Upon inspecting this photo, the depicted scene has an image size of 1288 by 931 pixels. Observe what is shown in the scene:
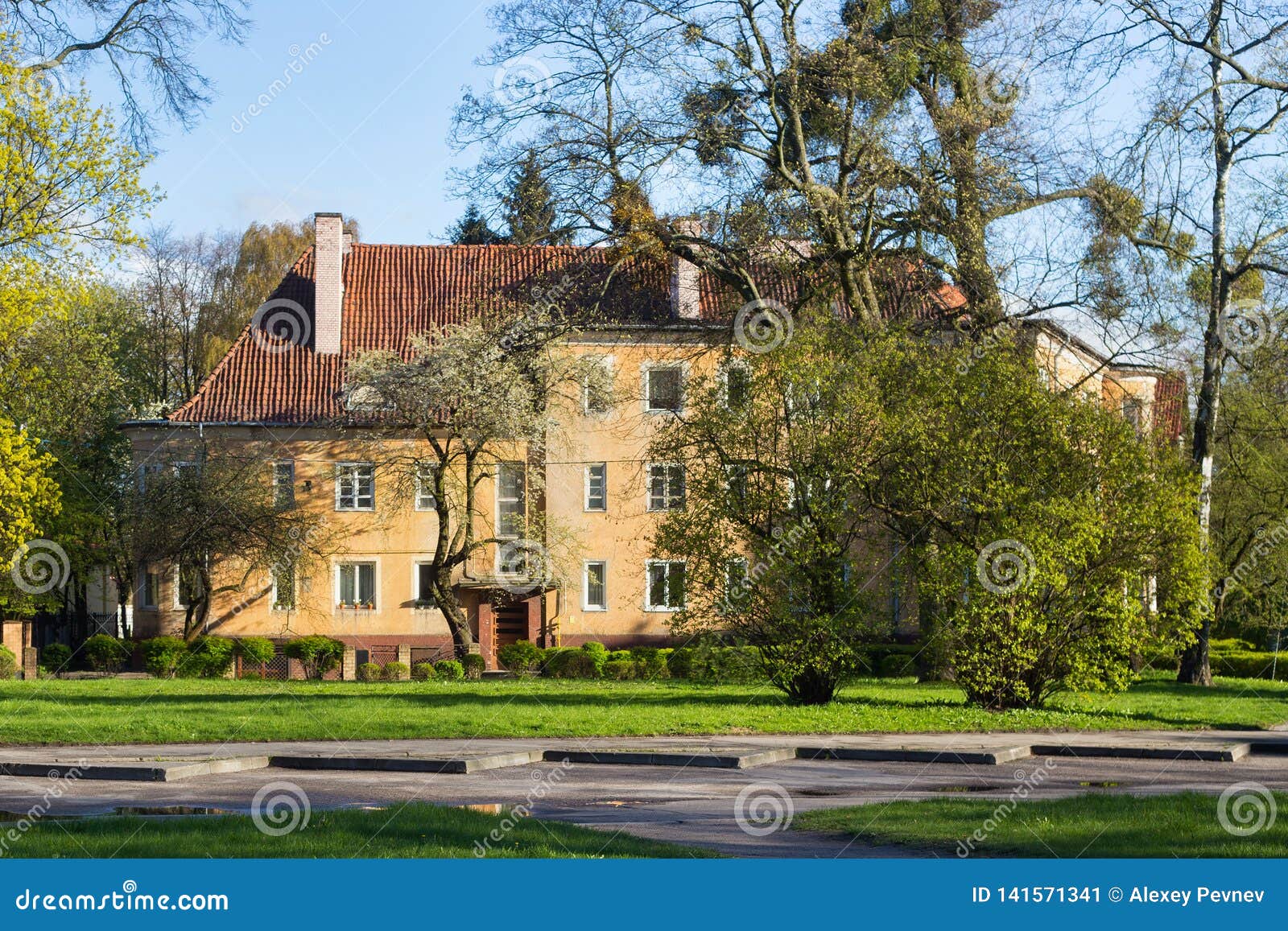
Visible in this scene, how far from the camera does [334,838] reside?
9.94 m

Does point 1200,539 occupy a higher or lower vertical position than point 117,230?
lower

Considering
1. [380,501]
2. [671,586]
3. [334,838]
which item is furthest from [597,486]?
[334,838]

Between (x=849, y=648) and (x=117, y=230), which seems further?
(x=117, y=230)

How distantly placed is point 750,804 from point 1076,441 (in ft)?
39.7

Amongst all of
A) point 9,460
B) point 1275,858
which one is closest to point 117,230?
point 9,460

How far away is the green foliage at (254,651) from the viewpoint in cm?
4406

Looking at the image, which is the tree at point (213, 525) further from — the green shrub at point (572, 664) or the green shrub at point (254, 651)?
the green shrub at point (572, 664)

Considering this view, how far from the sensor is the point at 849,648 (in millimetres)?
23750

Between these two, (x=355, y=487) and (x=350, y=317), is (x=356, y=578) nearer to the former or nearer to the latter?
(x=355, y=487)

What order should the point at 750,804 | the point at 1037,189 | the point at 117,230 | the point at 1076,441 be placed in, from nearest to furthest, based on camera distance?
1. the point at 750,804
2. the point at 1076,441
3. the point at 117,230
4. the point at 1037,189

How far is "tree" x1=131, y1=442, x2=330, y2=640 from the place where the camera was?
4409 centimetres

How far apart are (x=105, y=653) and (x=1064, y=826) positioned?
38901 mm

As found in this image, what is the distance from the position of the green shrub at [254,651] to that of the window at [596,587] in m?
10.5

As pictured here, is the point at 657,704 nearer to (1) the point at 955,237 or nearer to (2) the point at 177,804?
Result: (1) the point at 955,237
